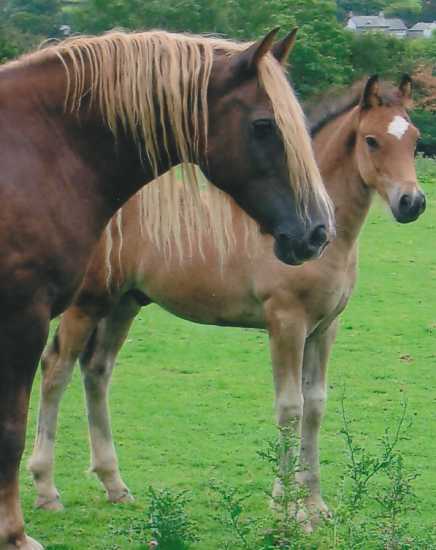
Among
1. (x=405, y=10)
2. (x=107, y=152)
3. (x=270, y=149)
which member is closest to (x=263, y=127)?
(x=270, y=149)

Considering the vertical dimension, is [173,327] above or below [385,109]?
below

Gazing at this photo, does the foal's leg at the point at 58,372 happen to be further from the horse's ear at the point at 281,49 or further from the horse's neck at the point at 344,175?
the horse's ear at the point at 281,49

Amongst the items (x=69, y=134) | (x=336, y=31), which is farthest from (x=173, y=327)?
(x=336, y=31)

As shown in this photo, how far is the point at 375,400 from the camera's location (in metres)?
7.59

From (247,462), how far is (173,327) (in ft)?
13.1

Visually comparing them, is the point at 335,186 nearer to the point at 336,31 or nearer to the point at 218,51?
the point at 218,51

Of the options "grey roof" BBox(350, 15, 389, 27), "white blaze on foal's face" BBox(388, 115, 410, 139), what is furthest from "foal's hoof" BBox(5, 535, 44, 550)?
"grey roof" BBox(350, 15, 389, 27)

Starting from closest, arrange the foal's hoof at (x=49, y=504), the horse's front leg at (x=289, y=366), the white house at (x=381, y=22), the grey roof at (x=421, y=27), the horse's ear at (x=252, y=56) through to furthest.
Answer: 1. the horse's ear at (x=252, y=56)
2. the horse's front leg at (x=289, y=366)
3. the foal's hoof at (x=49, y=504)
4. the white house at (x=381, y=22)
5. the grey roof at (x=421, y=27)

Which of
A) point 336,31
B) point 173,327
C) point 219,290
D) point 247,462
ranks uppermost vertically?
point 219,290

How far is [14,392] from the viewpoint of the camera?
3.70 metres

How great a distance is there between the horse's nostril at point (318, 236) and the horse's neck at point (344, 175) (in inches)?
63.7

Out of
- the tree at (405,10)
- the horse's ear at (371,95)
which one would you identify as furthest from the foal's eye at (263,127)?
the tree at (405,10)

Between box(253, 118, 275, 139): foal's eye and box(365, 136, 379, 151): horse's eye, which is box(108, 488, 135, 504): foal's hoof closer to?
box(365, 136, 379, 151): horse's eye

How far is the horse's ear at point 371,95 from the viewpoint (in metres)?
5.30
